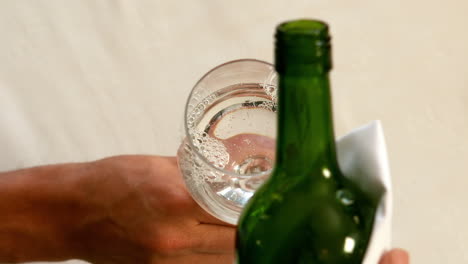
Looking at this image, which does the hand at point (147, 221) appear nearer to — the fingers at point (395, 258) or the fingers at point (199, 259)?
the fingers at point (199, 259)

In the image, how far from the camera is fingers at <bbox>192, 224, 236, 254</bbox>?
535mm

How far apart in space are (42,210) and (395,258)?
0.46 metres

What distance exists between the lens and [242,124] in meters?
0.54

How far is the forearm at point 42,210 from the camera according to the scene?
0.64 metres

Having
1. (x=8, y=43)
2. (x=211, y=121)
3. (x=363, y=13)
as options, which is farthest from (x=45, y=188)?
(x=363, y=13)

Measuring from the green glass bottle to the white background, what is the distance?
408 mm

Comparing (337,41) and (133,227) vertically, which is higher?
(337,41)

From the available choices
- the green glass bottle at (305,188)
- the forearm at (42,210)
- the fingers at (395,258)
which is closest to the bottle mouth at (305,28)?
the green glass bottle at (305,188)

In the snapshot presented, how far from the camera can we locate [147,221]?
22.4 inches

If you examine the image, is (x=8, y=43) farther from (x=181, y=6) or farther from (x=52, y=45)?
(x=181, y=6)

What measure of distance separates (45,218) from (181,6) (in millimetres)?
404

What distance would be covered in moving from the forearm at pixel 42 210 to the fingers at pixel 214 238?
0.51ft

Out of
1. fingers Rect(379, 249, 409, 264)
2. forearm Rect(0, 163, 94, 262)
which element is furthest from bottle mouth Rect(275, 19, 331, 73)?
forearm Rect(0, 163, 94, 262)

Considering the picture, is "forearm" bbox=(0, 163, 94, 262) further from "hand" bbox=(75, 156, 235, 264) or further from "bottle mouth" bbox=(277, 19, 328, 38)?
"bottle mouth" bbox=(277, 19, 328, 38)
